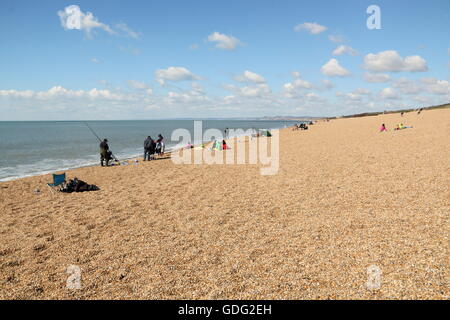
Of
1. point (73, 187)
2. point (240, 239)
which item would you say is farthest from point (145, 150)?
point (240, 239)

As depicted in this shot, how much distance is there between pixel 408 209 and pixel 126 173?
13884mm

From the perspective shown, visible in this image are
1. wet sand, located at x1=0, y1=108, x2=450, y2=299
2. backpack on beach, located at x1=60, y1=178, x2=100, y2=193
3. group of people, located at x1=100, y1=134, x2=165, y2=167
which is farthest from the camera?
group of people, located at x1=100, y1=134, x2=165, y2=167

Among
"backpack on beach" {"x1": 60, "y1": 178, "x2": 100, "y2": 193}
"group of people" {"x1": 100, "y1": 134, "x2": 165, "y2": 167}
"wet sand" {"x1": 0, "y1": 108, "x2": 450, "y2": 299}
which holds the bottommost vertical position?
"wet sand" {"x1": 0, "y1": 108, "x2": 450, "y2": 299}

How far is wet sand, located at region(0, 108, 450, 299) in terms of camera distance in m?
4.44

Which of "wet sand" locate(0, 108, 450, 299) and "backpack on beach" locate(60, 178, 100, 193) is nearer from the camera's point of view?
"wet sand" locate(0, 108, 450, 299)

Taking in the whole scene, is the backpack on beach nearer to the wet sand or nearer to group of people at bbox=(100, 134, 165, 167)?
the wet sand

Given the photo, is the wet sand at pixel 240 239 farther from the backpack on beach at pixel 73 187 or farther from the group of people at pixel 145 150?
the group of people at pixel 145 150

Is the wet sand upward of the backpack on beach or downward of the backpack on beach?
downward

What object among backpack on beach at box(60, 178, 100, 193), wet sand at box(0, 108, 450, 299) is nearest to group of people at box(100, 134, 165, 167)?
backpack on beach at box(60, 178, 100, 193)

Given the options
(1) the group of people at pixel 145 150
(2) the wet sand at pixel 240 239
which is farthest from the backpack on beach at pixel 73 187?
(1) the group of people at pixel 145 150

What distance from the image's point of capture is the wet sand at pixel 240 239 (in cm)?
444

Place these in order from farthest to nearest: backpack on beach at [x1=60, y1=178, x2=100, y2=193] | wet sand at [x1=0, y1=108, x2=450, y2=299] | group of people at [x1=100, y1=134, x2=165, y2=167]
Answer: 1. group of people at [x1=100, y1=134, x2=165, y2=167]
2. backpack on beach at [x1=60, y1=178, x2=100, y2=193]
3. wet sand at [x1=0, y1=108, x2=450, y2=299]

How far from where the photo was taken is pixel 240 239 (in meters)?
6.20

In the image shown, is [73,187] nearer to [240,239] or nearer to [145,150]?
[240,239]
